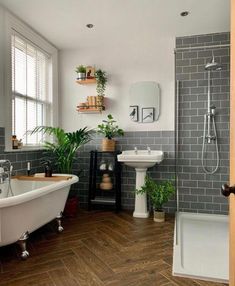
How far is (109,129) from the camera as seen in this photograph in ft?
12.3

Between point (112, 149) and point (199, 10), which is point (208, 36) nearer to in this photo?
point (199, 10)

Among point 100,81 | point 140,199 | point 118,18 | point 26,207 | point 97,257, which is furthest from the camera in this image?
point 100,81

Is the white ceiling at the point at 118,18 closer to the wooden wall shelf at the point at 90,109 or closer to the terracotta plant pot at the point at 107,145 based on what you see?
the wooden wall shelf at the point at 90,109

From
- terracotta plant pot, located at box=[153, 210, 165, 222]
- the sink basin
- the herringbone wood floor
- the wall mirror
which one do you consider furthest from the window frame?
terracotta plant pot, located at box=[153, 210, 165, 222]

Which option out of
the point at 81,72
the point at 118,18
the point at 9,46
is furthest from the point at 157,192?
the point at 9,46

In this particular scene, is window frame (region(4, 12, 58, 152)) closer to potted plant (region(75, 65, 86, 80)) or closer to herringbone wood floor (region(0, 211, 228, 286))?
potted plant (region(75, 65, 86, 80))

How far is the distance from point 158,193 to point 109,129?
1.24 meters

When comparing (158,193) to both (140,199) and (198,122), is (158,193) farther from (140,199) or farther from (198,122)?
(198,122)

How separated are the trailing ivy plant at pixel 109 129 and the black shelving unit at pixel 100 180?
0.97 ft

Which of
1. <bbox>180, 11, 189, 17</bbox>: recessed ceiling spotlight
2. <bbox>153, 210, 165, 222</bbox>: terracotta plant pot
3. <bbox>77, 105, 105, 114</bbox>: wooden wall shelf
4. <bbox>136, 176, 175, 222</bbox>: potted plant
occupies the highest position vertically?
<bbox>180, 11, 189, 17</bbox>: recessed ceiling spotlight

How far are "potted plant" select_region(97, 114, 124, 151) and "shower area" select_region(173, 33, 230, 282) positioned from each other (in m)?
0.94

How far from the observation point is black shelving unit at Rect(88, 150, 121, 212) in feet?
12.1

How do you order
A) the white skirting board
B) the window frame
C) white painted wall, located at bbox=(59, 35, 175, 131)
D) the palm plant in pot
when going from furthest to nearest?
white painted wall, located at bbox=(59, 35, 175, 131) → the palm plant in pot → the window frame → the white skirting board

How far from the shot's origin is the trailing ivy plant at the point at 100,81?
379 centimetres
